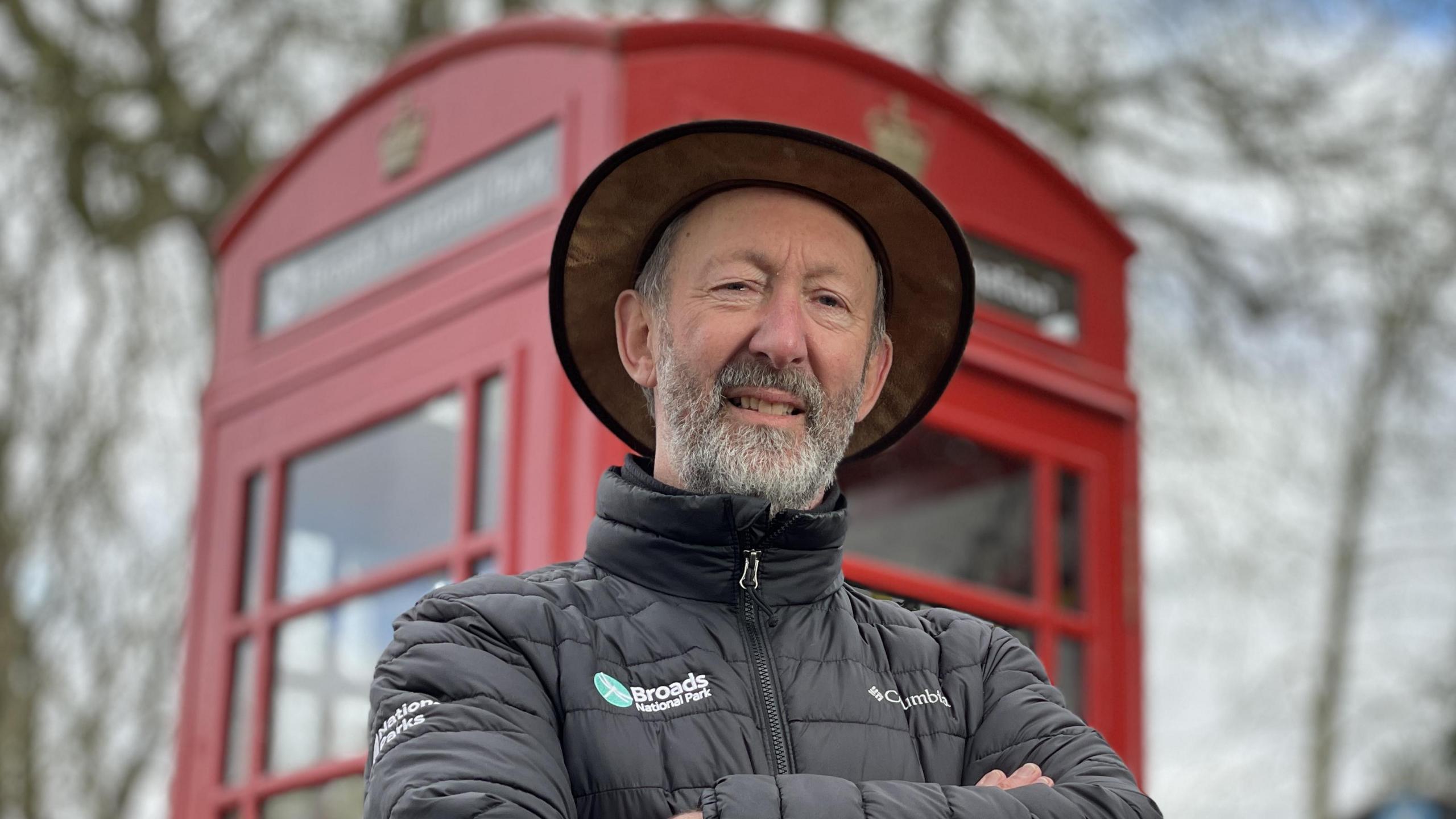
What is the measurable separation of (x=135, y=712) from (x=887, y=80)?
5414mm

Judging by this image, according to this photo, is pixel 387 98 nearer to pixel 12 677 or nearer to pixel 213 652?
pixel 213 652

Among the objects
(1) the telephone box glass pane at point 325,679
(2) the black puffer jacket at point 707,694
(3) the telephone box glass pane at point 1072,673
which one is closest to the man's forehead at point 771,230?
(2) the black puffer jacket at point 707,694

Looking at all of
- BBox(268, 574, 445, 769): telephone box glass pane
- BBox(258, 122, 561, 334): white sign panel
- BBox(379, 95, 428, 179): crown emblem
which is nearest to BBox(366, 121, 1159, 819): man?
BBox(258, 122, 561, 334): white sign panel

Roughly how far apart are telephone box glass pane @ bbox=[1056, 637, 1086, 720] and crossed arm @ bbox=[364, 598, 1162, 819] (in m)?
2.24

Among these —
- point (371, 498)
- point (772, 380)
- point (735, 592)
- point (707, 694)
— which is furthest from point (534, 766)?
point (371, 498)

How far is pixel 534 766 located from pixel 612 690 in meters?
0.14

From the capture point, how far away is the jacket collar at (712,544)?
1.89m

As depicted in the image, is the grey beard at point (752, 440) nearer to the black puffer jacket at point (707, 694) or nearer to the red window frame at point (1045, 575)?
the black puffer jacket at point (707, 694)

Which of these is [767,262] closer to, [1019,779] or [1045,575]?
[1019,779]

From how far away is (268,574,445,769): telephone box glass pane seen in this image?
12.8 ft

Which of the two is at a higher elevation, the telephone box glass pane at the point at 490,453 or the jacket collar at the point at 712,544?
the telephone box glass pane at the point at 490,453

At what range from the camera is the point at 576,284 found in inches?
89.8

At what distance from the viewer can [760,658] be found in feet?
6.08

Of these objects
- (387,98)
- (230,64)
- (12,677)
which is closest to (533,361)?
(387,98)
